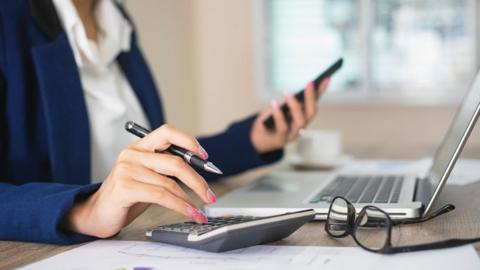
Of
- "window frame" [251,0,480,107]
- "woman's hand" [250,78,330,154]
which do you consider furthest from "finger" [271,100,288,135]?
"window frame" [251,0,480,107]

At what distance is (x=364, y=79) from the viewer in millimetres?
3166

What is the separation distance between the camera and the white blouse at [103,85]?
4.26ft

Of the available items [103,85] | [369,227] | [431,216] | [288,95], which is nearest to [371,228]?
[369,227]

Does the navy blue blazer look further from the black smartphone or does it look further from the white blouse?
the black smartphone

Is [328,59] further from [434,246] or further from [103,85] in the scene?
[434,246]

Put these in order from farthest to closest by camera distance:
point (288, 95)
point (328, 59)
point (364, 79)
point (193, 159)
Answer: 1. point (328, 59)
2. point (364, 79)
3. point (288, 95)
4. point (193, 159)

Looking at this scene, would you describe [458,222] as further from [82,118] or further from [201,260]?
[82,118]

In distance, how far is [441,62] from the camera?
3.11 metres

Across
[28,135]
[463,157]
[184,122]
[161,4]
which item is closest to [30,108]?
[28,135]

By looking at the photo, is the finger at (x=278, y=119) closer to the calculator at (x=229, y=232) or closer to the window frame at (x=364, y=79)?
the calculator at (x=229, y=232)

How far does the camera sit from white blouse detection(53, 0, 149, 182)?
4.26ft

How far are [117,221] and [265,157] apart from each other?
2.27ft

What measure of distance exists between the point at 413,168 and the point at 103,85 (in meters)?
0.69

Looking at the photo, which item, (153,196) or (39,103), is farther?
(39,103)
